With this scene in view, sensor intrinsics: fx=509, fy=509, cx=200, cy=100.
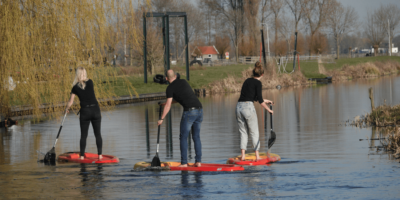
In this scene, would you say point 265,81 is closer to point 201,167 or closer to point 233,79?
point 233,79

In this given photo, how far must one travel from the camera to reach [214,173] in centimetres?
916

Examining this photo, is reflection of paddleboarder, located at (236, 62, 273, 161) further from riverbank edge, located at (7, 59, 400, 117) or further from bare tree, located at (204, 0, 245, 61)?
bare tree, located at (204, 0, 245, 61)

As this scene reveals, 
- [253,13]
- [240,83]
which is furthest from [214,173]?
[253,13]

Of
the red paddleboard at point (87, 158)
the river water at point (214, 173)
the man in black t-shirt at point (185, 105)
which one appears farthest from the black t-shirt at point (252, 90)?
the red paddleboard at point (87, 158)

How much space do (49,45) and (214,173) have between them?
26.6 feet

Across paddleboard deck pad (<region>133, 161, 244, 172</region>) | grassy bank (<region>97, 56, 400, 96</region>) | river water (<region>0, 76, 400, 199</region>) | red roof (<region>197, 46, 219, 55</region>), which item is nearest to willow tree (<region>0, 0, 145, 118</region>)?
river water (<region>0, 76, 400, 199</region>)

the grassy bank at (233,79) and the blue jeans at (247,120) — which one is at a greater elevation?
the grassy bank at (233,79)

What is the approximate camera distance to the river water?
25.4 feet

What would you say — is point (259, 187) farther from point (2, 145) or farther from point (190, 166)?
point (2, 145)

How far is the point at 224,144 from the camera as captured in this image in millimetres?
12930

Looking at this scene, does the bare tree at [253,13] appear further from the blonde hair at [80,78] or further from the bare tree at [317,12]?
the blonde hair at [80,78]

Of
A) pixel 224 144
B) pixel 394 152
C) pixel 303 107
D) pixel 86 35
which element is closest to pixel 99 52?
pixel 86 35

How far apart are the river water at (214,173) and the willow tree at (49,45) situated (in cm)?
151

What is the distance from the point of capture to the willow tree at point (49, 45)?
14.6 meters
